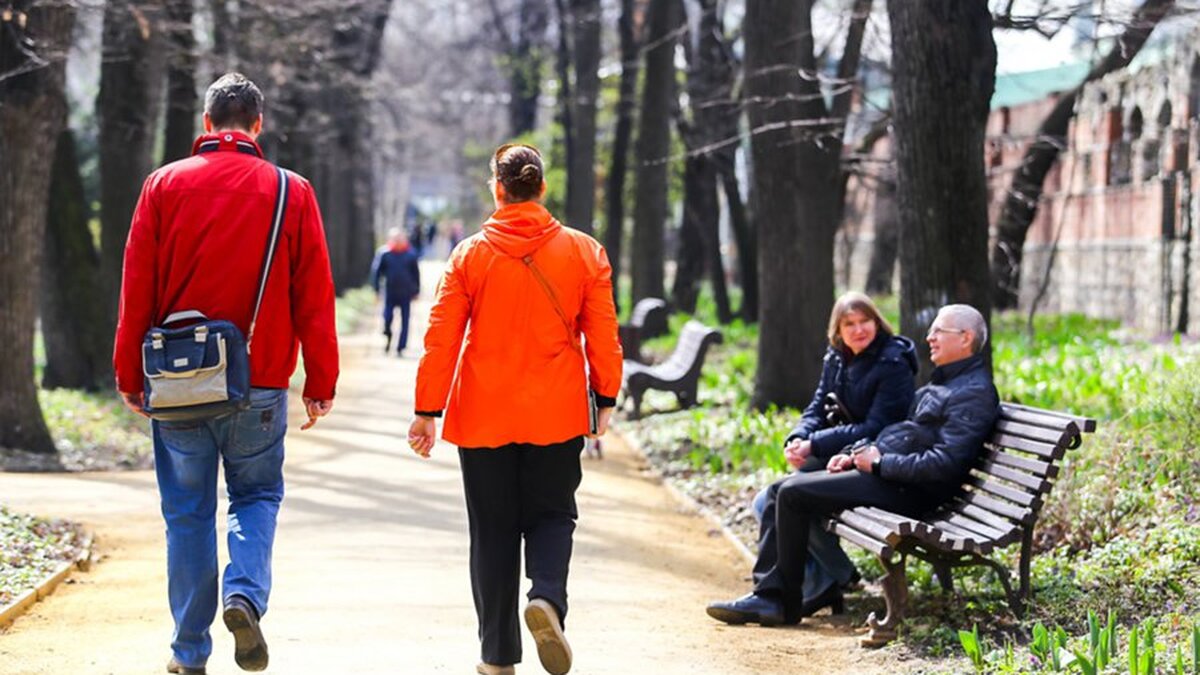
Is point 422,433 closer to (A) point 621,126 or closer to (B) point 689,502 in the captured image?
(B) point 689,502

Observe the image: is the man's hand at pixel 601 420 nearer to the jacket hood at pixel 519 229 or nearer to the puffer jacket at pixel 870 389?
the jacket hood at pixel 519 229

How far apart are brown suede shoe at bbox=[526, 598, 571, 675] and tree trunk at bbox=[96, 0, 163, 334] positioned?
1355 cm

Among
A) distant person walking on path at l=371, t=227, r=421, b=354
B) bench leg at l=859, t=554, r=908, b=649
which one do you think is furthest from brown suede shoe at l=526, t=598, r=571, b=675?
distant person walking on path at l=371, t=227, r=421, b=354

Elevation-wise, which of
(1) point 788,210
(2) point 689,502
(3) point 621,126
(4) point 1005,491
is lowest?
(2) point 689,502

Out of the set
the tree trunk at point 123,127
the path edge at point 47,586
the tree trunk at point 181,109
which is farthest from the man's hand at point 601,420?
the tree trunk at point 181,109

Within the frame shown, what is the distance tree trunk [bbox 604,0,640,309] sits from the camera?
28703 mm

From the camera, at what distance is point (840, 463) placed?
801 centimetres

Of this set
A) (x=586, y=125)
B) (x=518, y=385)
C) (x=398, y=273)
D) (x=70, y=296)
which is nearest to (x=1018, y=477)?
(x=518, y=385)

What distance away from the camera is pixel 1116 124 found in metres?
31.8

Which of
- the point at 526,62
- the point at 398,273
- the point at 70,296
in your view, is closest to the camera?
the point at 70,296

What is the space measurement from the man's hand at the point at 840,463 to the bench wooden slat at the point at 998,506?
54 centimetres

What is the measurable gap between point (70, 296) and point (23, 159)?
5.98m

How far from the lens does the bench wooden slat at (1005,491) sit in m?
7.32

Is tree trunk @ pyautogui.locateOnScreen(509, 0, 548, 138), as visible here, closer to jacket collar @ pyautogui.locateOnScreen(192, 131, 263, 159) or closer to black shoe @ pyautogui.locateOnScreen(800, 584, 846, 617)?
black shoe @ pyautogui.locateOnScreen(800, 584, 846, 617)
